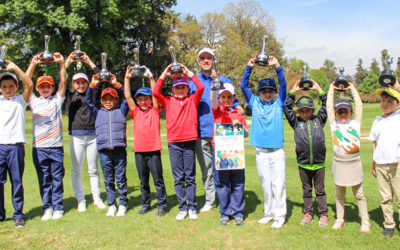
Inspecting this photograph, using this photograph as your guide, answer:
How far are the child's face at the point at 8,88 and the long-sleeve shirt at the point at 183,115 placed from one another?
234cm

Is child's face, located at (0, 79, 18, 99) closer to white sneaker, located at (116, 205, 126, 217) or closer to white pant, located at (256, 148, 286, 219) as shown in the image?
white sneaker, located at (116, 205, 126, 217)

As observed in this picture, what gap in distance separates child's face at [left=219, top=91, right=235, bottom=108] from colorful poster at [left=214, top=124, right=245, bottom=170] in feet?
1.17

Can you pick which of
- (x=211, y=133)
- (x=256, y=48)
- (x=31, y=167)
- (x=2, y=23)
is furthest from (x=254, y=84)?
(x=211, y=133)

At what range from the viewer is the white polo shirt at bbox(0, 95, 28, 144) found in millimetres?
5559

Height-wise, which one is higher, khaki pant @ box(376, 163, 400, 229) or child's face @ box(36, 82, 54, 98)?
child's face @ box(36, 82, 54, 98)

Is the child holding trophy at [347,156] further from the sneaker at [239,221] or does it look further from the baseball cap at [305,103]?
the sneaker at [239,221]

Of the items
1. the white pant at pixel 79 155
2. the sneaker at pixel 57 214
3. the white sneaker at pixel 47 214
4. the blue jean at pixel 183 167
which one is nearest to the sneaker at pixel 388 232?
the blue jean at pixel 183 167

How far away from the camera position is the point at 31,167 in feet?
35.5

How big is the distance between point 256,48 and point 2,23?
2668 centimetres

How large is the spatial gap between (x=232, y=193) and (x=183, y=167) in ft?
3.01

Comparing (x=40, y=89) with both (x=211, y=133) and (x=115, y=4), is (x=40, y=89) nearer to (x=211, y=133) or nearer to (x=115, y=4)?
(x=211, y=133)

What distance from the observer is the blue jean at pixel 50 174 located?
5930 mm

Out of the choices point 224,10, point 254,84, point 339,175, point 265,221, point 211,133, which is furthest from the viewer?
point 224,10

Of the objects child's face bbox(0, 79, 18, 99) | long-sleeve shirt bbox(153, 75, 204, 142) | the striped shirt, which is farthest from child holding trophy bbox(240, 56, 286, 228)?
child's face bbox(0, 79, 18, 99)
